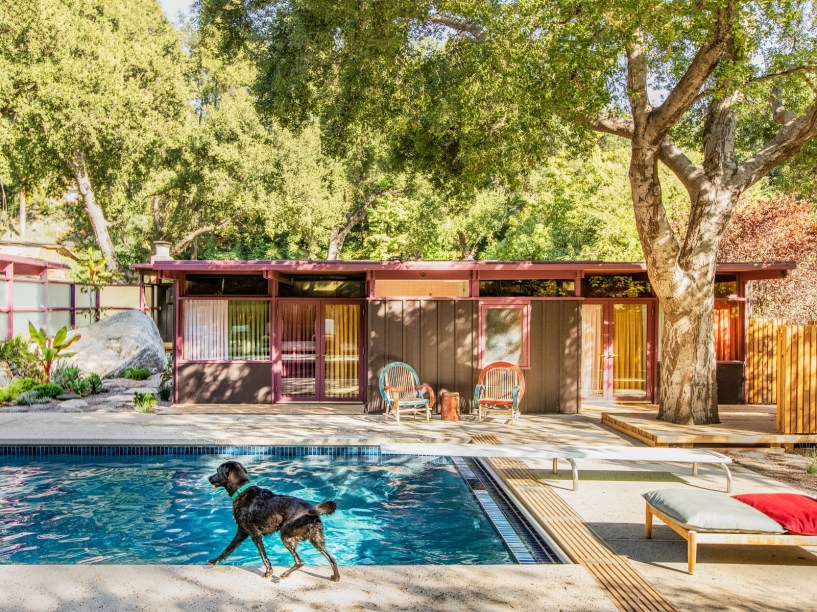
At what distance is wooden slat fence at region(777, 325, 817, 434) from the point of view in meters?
9.98

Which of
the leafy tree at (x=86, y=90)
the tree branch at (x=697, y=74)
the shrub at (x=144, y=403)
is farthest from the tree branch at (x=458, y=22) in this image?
the leafy tree at (x=86, y=90)

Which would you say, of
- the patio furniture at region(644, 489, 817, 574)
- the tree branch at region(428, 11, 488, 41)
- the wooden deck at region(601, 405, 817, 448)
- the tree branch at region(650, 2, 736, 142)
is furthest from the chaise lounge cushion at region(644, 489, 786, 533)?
the tree branch at region(428, 11, 488, 41)

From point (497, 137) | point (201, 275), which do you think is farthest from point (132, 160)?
point (497, 137)

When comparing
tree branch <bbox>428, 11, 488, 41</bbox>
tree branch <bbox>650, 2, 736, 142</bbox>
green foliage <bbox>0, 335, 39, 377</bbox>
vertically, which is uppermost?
tree branch <bbox>428, 11, 488, 41</bbox>

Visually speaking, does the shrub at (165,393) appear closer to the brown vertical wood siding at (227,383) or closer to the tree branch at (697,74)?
the brown vertical wood siding at (227,383)

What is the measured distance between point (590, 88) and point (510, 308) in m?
4.60

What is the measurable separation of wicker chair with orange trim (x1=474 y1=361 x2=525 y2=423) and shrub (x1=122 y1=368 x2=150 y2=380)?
8885 mm

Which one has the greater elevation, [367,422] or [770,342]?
[770,342]

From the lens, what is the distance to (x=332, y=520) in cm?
727

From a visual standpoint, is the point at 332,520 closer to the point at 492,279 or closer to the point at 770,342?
the point at 492,279

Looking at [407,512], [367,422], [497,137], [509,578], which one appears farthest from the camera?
[497,137]

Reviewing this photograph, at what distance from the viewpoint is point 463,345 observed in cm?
1284

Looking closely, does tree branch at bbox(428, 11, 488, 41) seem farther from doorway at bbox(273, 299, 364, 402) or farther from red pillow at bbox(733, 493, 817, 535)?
red pillow at bbox(733, 493, 817, 535)

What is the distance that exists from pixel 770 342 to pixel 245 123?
19.7m
